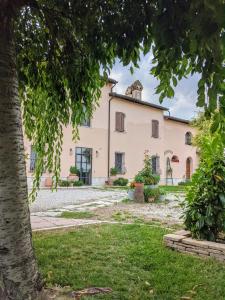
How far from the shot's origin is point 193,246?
420 cm

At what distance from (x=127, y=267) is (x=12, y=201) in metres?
1.75

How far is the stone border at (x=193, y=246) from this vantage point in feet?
13.1

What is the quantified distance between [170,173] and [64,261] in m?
22.4

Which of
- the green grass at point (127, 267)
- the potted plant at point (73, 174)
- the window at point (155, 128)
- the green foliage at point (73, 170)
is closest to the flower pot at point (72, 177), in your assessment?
the potted plant at point (73, 174)

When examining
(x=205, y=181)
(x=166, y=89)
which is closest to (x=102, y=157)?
(x=205, y=181)

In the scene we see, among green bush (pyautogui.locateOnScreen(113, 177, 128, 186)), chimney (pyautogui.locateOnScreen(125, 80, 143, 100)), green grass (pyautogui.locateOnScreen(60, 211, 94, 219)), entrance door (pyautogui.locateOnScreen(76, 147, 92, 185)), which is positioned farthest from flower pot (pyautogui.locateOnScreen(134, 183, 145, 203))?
chimney (pyautogui.locateOnScreen(125, 80, 143, 100))

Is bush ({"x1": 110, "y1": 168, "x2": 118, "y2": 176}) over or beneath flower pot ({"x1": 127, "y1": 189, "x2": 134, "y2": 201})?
over

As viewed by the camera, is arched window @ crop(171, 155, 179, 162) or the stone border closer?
the stone border

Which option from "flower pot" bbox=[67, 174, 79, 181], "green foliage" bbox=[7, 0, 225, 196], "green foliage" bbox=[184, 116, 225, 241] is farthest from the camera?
"flower pot" bbox=[67, 174, 79, 181]

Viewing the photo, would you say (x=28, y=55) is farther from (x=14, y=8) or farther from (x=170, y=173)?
(x=170, y=173)

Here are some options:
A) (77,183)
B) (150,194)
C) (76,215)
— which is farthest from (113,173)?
(76,215)

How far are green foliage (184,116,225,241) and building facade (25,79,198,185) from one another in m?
13.8

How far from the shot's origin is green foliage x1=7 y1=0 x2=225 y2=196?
6.57 ft

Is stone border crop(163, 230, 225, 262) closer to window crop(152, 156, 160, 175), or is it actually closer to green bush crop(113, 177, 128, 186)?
green bush crop(113, 177, 128, 186)
